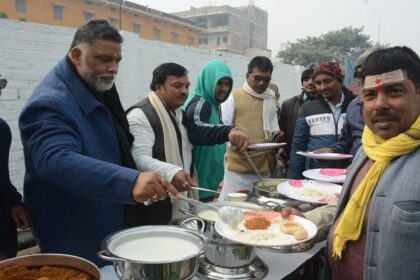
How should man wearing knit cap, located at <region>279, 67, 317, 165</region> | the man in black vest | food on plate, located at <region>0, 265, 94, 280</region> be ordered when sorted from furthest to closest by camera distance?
man wearing knit cap, located at <region>279, 67, 317, 165</region>
the man in black vest
food on plate, located at <region>0, 265, 94, 280</region>

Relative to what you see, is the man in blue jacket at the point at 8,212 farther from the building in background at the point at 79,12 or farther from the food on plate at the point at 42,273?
the building in background at the point at 79,12

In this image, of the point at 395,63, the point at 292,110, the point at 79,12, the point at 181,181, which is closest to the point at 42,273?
the point at 181,181

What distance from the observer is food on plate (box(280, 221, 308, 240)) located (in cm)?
156

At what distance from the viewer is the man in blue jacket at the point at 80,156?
1379mm

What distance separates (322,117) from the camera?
3422 mm

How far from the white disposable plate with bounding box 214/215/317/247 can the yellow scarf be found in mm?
137

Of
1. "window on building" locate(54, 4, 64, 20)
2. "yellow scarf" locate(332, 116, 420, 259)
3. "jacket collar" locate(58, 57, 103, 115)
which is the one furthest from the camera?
"window on building" locate(54, 4, 64, 20)

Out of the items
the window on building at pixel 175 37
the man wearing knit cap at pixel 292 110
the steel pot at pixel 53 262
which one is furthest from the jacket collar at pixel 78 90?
the window on building at pixel 175 37

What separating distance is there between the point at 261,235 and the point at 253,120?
7.34 ft

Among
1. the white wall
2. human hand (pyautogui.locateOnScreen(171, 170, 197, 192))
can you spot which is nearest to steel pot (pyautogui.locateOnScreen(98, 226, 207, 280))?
human hand (pyautogui.locateOnScreen(171, 170, 197, 192))

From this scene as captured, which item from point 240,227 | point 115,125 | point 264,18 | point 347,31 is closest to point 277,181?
point 240,227

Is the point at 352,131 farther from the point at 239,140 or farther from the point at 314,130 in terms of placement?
the point at 239,140

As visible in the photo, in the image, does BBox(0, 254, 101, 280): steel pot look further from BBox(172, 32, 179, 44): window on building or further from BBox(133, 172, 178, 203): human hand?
BBox(172, 32, 179, 44): window on building

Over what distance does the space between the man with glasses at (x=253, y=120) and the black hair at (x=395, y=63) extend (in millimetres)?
2108
